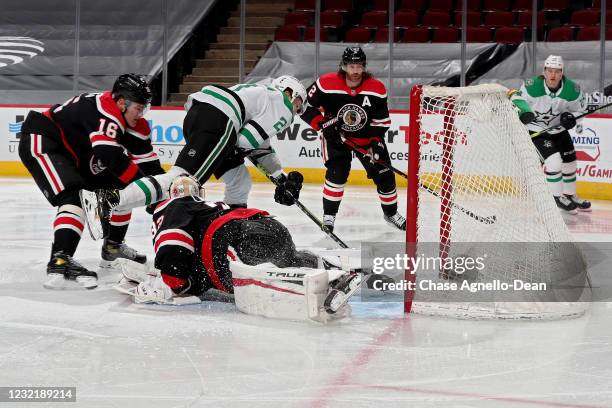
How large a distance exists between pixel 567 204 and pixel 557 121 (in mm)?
582

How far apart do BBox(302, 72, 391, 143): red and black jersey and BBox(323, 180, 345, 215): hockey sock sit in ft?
0.97

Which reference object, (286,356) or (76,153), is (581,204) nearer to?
(76,153)

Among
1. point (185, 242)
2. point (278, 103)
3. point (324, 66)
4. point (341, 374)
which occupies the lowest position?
point (341, 374)

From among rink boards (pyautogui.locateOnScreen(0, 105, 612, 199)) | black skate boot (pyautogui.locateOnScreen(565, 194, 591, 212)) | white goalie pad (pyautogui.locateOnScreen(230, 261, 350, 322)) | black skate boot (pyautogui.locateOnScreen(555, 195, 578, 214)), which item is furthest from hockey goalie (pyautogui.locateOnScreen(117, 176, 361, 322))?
rink boards (pyautogui.locateOnScreen(0, 105, 612, 199))

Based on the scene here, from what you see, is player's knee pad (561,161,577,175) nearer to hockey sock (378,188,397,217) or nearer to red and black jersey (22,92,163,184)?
hockey sock (378,188,397,217)

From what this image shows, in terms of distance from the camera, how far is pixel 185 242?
3209 mm

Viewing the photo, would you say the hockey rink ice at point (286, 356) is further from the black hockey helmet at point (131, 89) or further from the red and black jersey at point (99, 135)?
the black hockey helmet at point (131, 89)

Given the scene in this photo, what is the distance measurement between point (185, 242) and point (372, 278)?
2.64 ft

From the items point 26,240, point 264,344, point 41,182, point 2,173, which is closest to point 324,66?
point 2,173

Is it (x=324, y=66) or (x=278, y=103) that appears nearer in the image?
(x=278, y=103)

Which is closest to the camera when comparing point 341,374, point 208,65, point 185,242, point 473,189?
point 341,374

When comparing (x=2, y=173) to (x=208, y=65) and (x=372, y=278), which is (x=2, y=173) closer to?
(x=208, y=65)

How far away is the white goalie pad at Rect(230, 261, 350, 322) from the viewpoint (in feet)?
9.71

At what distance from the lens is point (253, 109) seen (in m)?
4.17
